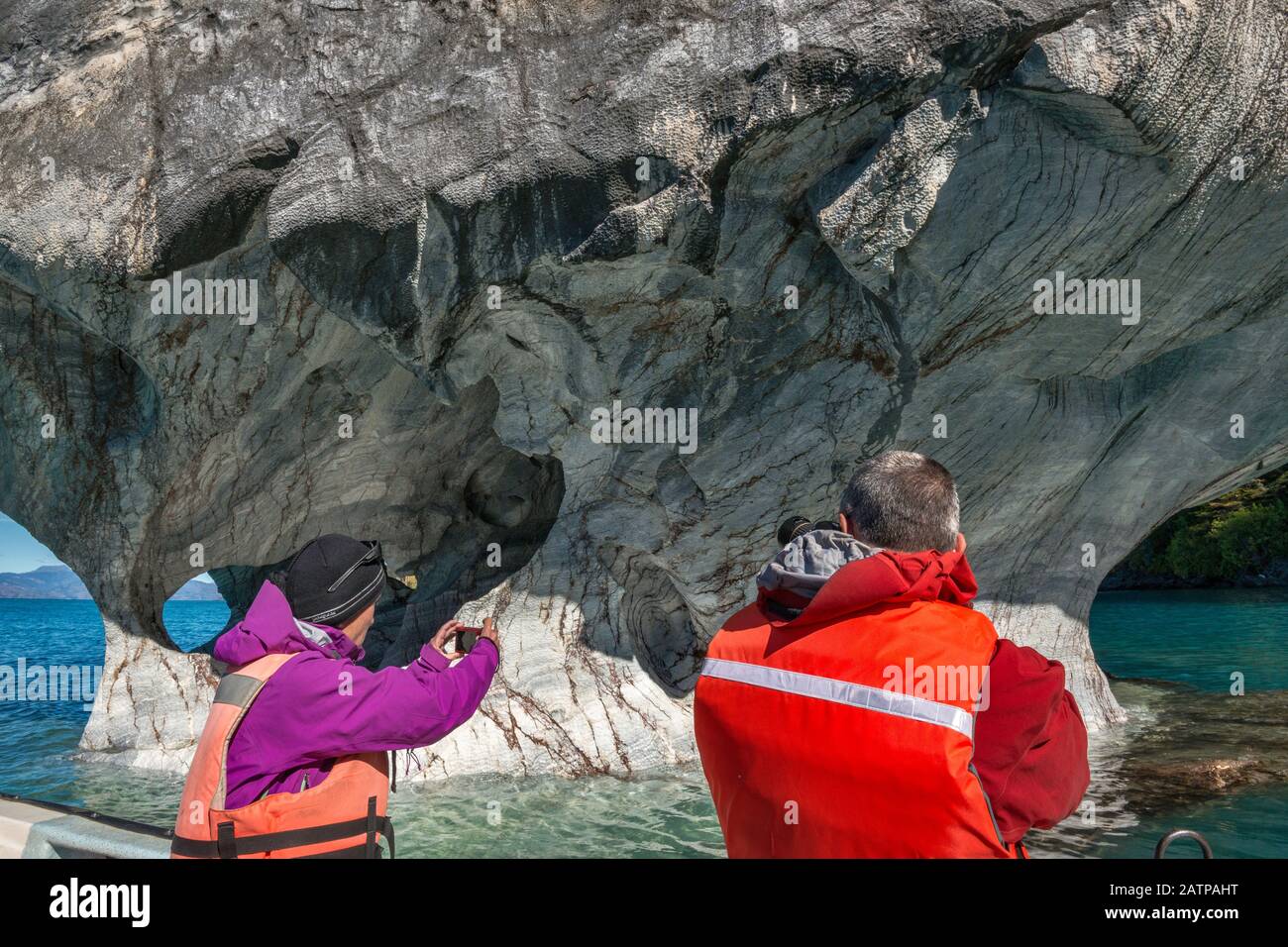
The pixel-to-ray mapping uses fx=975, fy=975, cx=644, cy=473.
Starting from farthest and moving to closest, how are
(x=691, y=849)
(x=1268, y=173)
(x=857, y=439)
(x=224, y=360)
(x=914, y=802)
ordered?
(x=224, y=360), (x=857, y=439), (x=1268, y=173), (x=691, y=849), (x=914, y=802)

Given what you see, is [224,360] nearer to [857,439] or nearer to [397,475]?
[397,475]

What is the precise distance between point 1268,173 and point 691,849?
612 centimetres

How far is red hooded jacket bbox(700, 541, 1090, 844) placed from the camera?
2.13 m

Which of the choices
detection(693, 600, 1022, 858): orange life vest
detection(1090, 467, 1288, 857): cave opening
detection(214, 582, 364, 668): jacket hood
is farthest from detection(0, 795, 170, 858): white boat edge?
detection(1090, 467, 1288, 857): cave opening

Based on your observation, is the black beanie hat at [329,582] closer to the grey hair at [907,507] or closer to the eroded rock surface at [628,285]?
the grey hair at [907,507]

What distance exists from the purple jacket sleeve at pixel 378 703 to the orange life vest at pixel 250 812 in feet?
0.40

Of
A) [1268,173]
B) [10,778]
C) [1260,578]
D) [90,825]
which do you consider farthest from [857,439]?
[1260,578]

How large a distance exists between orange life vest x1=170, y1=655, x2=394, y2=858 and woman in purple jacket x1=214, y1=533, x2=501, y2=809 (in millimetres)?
38

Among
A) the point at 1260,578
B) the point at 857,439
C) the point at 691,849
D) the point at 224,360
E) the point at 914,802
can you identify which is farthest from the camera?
the point at 1260,578

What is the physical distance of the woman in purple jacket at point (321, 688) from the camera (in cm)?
286

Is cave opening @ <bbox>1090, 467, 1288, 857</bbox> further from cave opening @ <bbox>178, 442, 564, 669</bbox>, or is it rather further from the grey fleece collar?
cave opening @ <bbox>178, 442, 564, 669</bbox>

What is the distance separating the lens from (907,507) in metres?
2.39

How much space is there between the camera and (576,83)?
7.00 meters

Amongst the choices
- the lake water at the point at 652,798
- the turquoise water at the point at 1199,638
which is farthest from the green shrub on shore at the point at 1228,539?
the lake water at the point at 652,798
